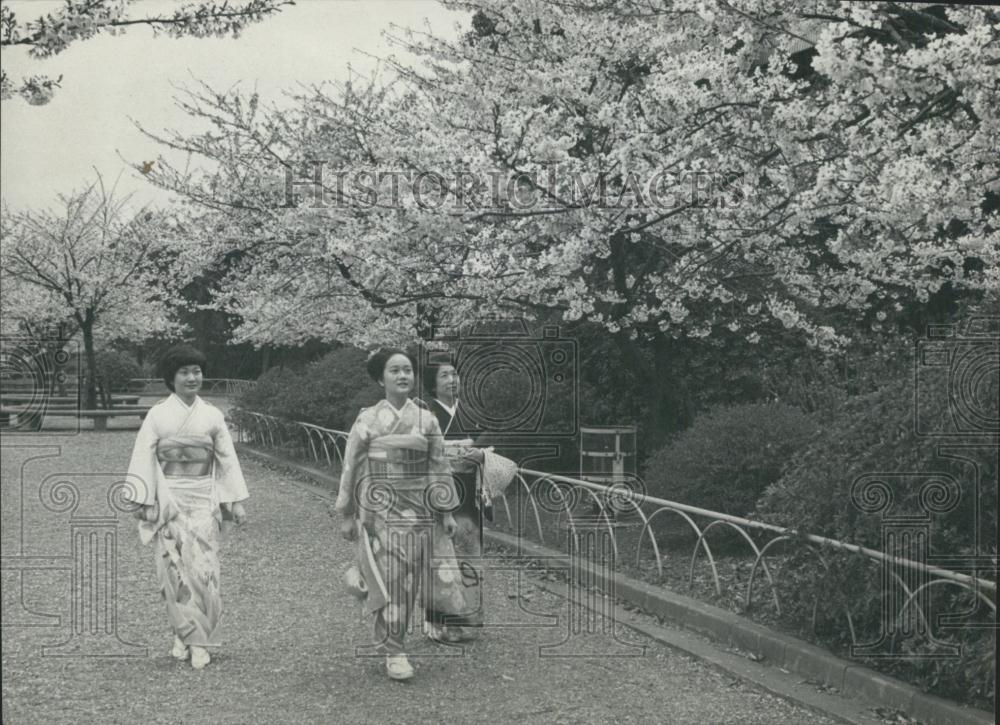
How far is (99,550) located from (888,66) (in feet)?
24.8

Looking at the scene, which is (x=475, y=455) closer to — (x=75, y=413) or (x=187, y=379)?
(x=187, y=379)

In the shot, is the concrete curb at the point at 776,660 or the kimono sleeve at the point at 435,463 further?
the kimono sleeve at the point at 435,463

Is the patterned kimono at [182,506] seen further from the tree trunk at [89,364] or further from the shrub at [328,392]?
the tree trunk at [89,364]

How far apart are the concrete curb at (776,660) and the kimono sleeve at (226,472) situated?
272cm

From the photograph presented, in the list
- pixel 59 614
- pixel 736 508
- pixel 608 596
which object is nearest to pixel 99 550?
pixel 59 614

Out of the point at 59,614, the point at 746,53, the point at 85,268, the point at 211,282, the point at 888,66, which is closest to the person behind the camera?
the point at 888,66

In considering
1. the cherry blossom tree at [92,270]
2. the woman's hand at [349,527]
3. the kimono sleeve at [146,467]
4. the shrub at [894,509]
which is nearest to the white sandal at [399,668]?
the woman's hand at [349,527]

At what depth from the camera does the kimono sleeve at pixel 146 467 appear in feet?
19.5

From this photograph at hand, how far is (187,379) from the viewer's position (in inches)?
236

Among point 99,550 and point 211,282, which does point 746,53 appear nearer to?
point 99,550

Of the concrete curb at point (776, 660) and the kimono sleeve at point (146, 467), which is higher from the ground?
the kimono sleeve at point (146, 467)

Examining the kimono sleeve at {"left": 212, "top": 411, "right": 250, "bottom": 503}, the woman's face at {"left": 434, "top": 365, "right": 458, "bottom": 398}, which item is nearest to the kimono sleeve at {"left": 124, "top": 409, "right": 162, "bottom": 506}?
the kimono sleeve at {"left": 212, "top": 411, "right": 250, "bottom": 503}

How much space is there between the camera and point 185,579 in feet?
19.8

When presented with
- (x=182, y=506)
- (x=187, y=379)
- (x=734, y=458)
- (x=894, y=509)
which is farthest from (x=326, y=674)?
(x=734, y=458)
